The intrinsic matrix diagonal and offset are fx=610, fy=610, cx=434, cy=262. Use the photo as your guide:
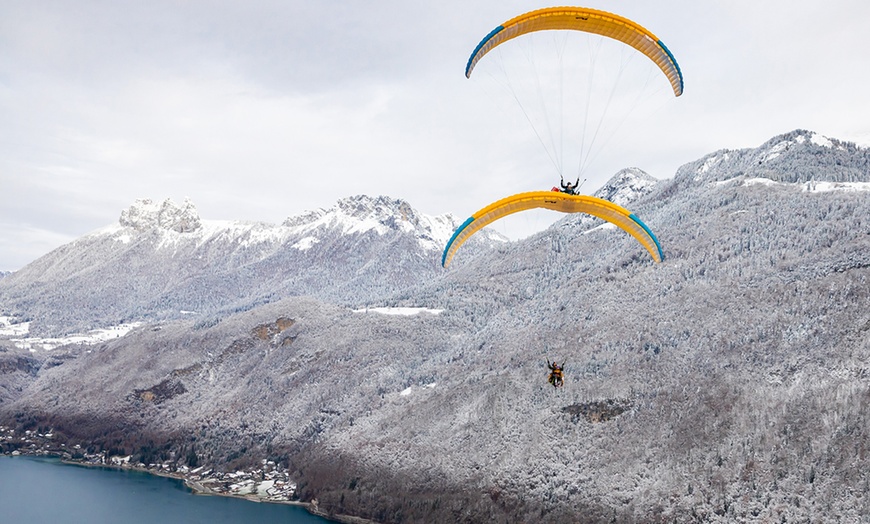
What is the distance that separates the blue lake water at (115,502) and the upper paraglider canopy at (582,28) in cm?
9230

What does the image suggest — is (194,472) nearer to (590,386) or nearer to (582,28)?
(590,386)

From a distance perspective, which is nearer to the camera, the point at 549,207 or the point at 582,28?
the point at 582,28

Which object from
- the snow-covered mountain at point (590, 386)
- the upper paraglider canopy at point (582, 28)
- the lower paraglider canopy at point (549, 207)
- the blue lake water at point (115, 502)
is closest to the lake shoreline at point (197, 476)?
the blue lake water at point (115, 502)

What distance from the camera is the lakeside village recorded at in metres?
120

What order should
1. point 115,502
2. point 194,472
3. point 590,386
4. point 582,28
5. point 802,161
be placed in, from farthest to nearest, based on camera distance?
point 802,161 < point 194,472 < point 115,502 < point 590,386 < point 582,28

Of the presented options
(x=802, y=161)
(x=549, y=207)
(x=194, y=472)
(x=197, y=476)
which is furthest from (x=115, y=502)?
(x=802, y=161)

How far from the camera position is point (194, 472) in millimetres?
138000

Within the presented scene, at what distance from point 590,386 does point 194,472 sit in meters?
92.0

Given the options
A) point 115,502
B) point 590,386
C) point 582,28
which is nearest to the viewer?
point 582,28

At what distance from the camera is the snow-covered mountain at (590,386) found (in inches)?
3009

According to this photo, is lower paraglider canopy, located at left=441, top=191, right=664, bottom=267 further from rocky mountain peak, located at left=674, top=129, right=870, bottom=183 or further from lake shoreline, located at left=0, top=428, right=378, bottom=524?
rocky mountain peak, located at left=674, top=129, right=870, bottom=183

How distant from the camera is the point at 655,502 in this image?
75875 mm

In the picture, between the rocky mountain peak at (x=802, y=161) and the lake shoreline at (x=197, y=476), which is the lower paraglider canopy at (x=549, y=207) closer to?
the lake shoreline at (x=197, y=476)

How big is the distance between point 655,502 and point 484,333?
78193 millimetres
